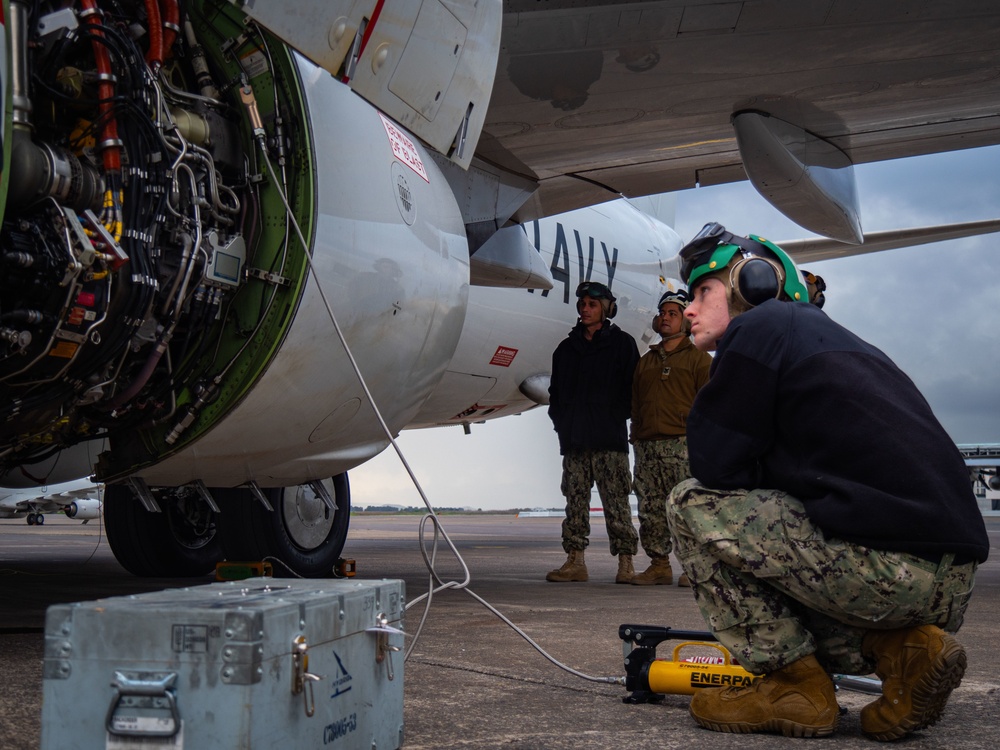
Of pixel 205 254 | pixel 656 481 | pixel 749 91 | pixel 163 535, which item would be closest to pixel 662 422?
pixel 656 481

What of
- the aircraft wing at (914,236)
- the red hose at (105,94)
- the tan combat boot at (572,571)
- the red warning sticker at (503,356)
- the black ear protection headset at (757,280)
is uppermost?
the aircraft wing at (914,236)

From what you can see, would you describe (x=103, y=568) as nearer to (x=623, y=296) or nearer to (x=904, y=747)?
(x=623, y=296)

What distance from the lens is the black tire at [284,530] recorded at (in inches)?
228

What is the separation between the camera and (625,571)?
6.73 m

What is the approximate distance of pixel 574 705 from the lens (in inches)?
109

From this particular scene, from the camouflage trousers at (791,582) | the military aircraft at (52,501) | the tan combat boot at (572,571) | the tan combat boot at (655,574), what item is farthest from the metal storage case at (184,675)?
the military aircraft at (52,501)

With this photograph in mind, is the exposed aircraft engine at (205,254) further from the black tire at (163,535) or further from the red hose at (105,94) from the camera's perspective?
the black tire at (163,535)

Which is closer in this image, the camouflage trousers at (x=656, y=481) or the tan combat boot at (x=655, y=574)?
the camouflage trousers at (x=656, y=481)

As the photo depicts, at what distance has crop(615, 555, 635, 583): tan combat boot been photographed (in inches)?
263

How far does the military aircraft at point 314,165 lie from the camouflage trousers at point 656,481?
5.13ft

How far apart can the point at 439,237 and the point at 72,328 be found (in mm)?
1704

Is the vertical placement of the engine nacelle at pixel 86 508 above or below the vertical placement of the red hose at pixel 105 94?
below

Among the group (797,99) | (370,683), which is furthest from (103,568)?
(370,683)

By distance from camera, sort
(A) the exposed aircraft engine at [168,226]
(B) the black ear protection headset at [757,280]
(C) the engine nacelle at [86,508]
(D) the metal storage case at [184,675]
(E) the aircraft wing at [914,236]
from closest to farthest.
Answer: (D) the metal storage case at [184,675]
(B) the black ear protection headset at [757,280]
(A) the exposed aircraft engine at [168,226]
(E) the aircraft wing at [914,236]
(C) the engine nacelle at [86,508]
